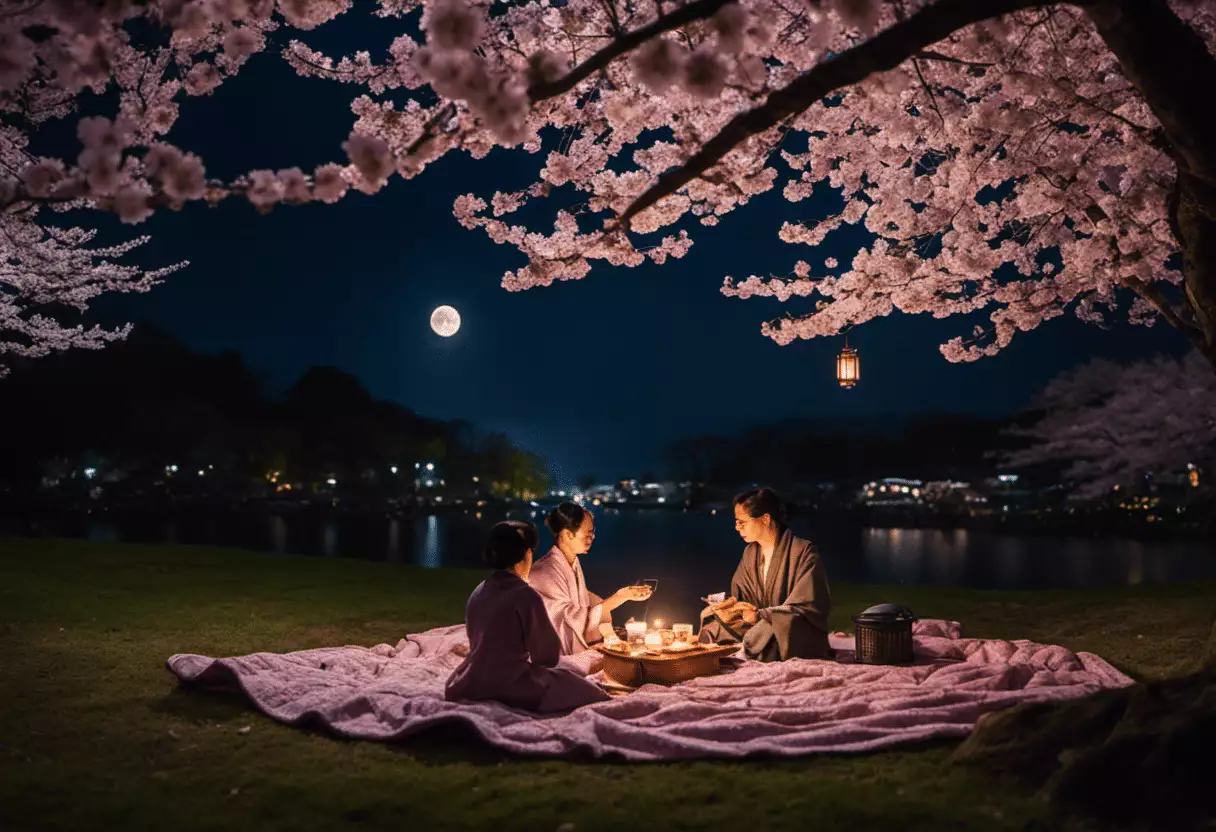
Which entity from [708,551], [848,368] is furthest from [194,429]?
[848,368]

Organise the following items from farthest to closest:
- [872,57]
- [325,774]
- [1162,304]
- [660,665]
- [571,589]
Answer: [1162,304] < [571,589] < [660,665] < [325,774] < [872,57]

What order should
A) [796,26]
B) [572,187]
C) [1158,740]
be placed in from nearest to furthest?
[1158,740]
[796,26]
[572,187]

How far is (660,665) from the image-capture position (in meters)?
7.05

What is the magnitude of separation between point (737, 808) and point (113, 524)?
191ft

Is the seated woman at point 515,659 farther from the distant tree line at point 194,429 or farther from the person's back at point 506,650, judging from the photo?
the distant tree line at point 194,429

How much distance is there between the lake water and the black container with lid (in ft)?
31.3

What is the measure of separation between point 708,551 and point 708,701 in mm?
42766

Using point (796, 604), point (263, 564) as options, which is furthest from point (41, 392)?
point (796, 604)

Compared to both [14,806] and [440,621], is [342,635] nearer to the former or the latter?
[440,621]

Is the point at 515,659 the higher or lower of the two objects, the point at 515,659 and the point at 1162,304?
the lower

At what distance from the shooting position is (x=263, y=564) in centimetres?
1529

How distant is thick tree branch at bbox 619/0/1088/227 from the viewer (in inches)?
169

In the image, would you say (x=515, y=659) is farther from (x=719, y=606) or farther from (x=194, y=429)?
(x=194, y=429)

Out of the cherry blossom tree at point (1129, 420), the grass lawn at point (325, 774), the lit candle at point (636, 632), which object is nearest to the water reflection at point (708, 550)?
the cherry blossom tree at point (1129, 420)
